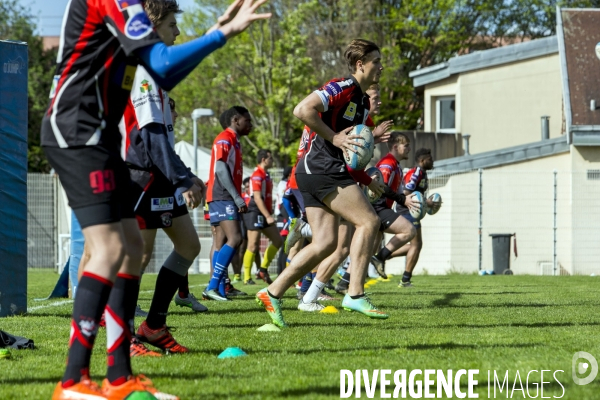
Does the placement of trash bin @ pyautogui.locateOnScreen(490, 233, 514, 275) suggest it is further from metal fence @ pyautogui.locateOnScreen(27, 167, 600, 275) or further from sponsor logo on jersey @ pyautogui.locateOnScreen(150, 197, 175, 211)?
sponsor logo on jersey @ pyautogui.locateOnScreen(150, 197, 175, 211)

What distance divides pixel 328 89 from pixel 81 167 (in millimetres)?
3884

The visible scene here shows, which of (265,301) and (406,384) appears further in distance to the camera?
(265,301)

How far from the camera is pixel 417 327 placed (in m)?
7.45

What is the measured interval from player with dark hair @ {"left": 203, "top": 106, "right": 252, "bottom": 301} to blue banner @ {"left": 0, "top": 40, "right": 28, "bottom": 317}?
2.47 meters

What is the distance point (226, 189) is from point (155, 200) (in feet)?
16.5

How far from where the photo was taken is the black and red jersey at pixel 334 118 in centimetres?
770

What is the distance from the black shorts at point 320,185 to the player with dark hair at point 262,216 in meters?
6.61

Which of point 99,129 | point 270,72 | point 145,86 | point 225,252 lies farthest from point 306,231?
point 270,72

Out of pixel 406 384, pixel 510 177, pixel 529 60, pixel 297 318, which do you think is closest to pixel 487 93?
pixel 529 60

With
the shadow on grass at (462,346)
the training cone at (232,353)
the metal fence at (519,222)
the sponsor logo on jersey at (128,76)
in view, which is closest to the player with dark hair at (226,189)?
the shadow on grass at (462,346)

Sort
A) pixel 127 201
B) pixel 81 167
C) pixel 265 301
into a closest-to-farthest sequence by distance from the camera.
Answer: pixel 81 167 → pixel 127 201 → pixel 265 301

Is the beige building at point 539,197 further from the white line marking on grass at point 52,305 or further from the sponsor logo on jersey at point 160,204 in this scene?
the sponsor logo on jersey at point 160,204

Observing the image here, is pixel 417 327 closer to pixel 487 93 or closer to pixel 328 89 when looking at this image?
pixel 328 89

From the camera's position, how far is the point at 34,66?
4616cm
